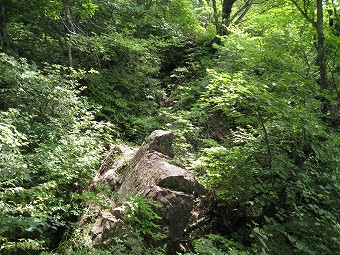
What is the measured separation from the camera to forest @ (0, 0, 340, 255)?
351cm

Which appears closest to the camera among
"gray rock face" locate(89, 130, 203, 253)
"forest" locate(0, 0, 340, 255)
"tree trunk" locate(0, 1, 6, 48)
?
"forest" locate(0, 0, 340, 255)

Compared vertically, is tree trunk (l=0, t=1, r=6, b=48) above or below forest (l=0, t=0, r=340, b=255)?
above

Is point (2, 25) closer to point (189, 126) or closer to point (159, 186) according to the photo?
point (189, 126)

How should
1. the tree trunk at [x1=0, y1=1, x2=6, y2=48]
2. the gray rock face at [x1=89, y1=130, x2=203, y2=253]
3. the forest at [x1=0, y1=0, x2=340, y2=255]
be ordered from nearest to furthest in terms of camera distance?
1. the forest at [x1=0, y1=0, x2=340, y2=255]
2. the gray rock face at [x1=89, y1=130, x2=203, y2=253]
3. the tree trunk at [x1=0, y1=1, x2=6, y2=48]

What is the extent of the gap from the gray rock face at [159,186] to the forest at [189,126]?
0.76ft

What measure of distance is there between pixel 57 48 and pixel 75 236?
22.5 ft

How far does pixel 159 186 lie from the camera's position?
4.20m

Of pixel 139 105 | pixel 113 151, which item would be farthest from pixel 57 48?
pixel 113 151

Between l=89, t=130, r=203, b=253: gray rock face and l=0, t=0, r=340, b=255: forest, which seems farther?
l=89, t=130, r=203, b=253: gray rock face

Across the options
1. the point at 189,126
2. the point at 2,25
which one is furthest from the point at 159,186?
the point at 2,25

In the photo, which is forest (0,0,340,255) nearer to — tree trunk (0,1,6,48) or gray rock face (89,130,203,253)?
tree trunk (0,1,6,48)

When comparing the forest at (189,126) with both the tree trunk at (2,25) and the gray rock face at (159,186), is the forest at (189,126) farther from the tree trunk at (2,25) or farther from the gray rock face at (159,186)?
the gray rock face at (159,186)

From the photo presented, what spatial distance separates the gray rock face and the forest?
0.76 ft

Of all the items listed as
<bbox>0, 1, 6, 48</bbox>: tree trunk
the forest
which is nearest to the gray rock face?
the forest
